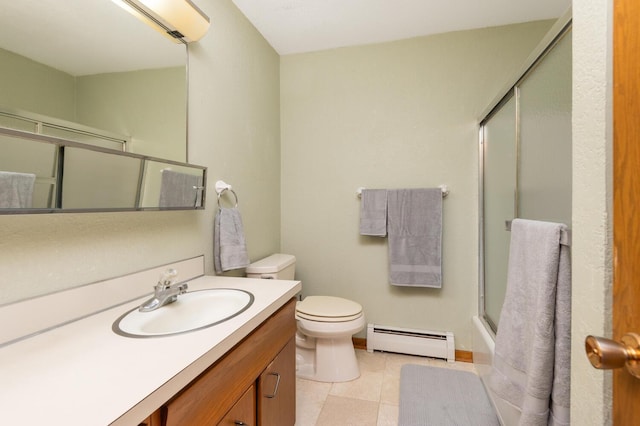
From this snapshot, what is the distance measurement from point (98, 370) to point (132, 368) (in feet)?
0.22

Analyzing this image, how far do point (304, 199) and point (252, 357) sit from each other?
1.53 m

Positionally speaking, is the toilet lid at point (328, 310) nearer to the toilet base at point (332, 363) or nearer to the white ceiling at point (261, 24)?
the toilet base at point (332, 363)

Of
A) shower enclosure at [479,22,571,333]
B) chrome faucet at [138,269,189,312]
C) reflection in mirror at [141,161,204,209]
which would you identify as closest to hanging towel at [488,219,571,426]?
shower enclosure at [479,22,571,333]

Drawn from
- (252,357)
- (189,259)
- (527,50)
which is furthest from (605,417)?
(527,50)

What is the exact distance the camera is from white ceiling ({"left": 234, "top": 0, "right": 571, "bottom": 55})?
69.4 inches

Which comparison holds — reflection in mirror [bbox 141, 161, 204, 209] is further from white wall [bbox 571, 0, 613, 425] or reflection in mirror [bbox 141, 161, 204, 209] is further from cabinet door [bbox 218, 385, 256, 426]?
white wall [bbox 571, 0, 613, 425]

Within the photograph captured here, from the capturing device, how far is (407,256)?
2.07 meters

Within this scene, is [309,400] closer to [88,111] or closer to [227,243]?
[227,243]

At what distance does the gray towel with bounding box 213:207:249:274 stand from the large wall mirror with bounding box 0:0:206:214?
226 millimetres

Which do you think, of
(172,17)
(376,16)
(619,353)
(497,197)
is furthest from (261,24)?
(619,353)

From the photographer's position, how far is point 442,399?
1.63 m

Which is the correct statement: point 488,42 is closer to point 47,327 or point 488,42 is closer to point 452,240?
point 452,240

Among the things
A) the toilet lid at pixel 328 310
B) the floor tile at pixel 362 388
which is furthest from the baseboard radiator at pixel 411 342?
the toilet lid at pixel 328 310

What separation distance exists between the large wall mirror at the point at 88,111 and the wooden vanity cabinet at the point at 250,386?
0.61m
